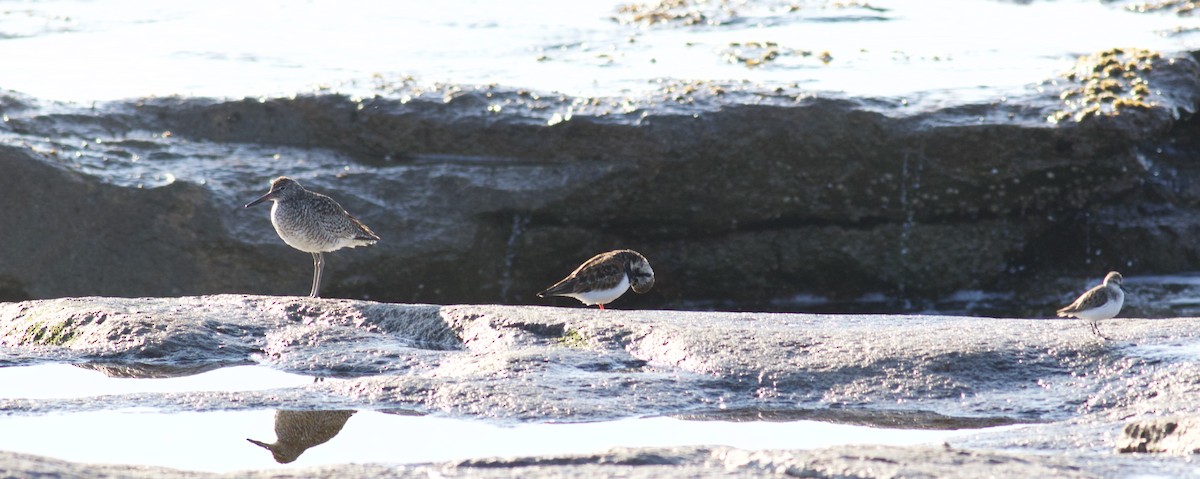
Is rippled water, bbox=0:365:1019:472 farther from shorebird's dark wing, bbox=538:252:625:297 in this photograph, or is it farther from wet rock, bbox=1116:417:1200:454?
shorebird's dark wing, bbox=538:252:625:297

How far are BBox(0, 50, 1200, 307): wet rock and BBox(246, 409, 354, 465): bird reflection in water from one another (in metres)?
4.84

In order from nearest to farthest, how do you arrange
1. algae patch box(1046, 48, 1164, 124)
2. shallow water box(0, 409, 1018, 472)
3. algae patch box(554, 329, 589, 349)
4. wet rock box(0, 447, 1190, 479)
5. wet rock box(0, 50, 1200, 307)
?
wet rock box(0, 447, 1190, 479) → shallow water box(0, 409, 1018, 472) → algae patch box(554, 329, 589, 349) → wet rock box(0, 50, 1200, 307) → algae patch box(1046, 48, 1164, 124)

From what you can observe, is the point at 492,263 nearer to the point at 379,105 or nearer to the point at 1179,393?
the point at 379,105

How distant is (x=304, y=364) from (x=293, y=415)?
0.80 meters

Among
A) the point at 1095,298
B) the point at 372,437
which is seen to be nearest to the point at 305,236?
the point at 372,437

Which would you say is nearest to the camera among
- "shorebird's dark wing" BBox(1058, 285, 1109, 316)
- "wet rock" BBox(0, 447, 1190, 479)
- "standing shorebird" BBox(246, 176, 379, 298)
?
"wet rock" BBox(0, 447, 1190, 479)

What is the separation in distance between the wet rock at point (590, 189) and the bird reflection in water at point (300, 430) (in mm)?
4840

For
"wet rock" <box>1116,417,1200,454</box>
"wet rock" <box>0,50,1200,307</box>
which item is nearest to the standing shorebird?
"wet rock" <box>0,50,1200,307</box>

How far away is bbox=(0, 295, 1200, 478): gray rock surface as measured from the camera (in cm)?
499

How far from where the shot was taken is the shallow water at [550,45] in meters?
11.4

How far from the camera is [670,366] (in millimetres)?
5980

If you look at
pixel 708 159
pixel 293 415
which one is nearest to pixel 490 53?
pixel 708 159

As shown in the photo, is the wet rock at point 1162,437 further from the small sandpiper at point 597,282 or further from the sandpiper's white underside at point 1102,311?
the small sandpiper at point 597,282

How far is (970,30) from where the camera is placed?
14047mm
